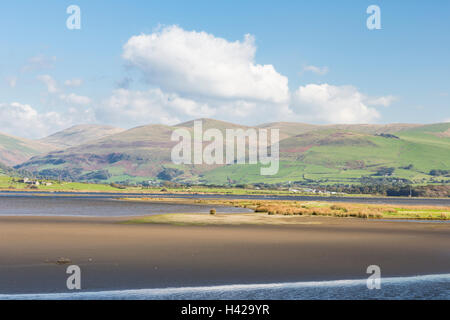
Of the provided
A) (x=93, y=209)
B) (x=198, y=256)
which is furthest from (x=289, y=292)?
(x=93, y=209)

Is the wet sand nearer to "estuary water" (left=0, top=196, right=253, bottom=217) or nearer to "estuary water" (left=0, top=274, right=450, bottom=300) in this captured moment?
"estuary water" (left=0, top=274, right=450, bottom=300)

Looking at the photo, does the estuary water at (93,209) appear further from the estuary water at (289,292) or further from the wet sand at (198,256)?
the estuary water at (289,292)

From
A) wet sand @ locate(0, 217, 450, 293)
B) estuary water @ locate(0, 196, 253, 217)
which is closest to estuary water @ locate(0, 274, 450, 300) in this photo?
wet sand @ locate(0, 217, 450, 293)

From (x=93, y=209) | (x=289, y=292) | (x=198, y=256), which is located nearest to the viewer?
(x=289, y=292)

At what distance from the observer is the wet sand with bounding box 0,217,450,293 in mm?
23000

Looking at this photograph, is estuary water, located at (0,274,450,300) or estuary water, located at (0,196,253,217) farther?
estuary water, located at (0,196,253,217)

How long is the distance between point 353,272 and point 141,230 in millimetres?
24326

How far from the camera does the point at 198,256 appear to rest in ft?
97.9

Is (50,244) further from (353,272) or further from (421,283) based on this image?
(421,283)

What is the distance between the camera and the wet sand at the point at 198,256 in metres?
23.0

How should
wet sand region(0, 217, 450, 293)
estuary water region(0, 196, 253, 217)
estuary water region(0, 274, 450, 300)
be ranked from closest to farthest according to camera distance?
estuary water region(0, 274, 450, 300) < wet sand region(0, 217, 450, 293) < estuary water region(0, 196, 253, 217)

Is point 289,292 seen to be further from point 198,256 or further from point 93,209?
point 93,209

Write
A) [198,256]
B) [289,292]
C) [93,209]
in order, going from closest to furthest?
[289,292] → [198,256] → [93,209]

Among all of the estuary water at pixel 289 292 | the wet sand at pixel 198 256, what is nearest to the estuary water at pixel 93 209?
the wet sand at pixel 198 256
